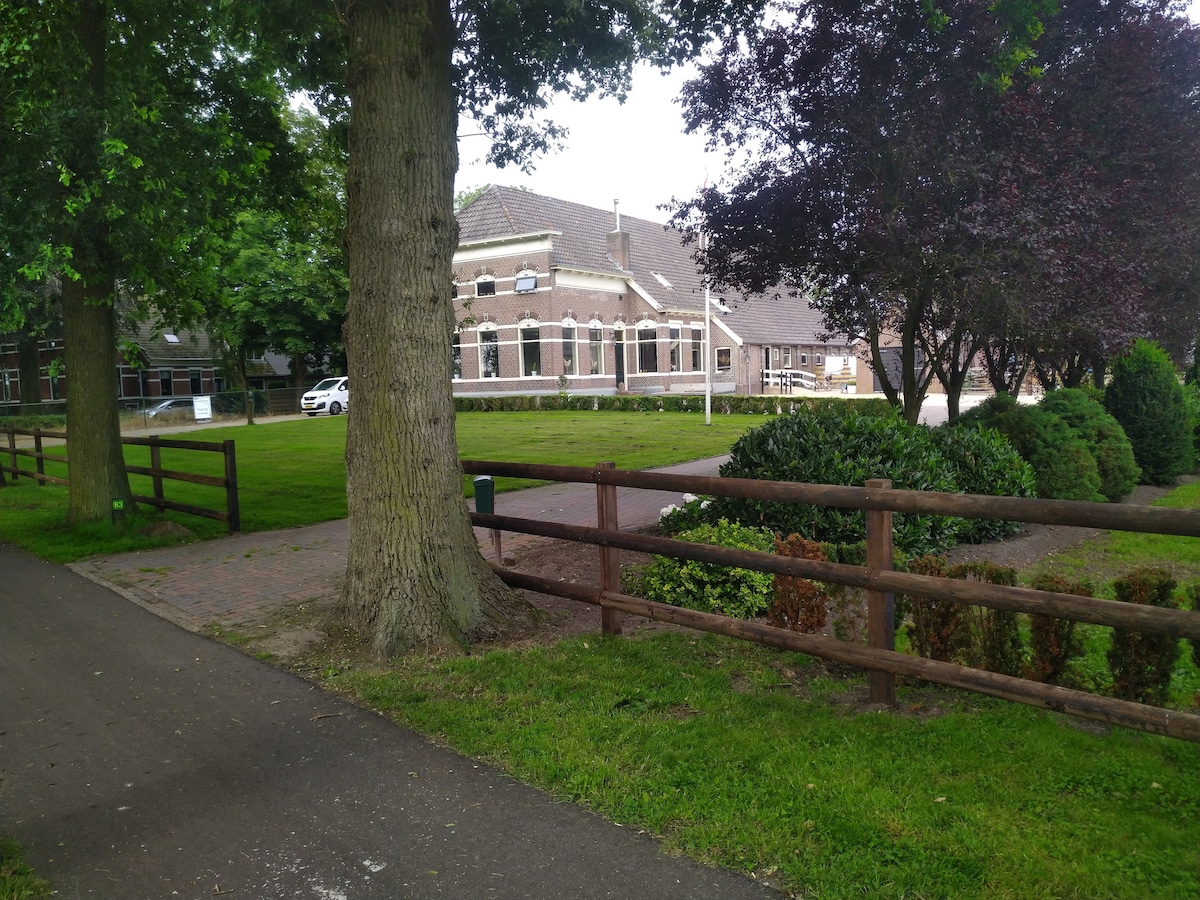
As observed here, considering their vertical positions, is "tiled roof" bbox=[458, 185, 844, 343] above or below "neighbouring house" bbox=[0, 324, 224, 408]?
above

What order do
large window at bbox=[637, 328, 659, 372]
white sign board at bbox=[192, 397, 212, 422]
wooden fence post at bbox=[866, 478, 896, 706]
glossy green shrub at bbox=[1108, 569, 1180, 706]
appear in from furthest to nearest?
large window at bbox=[637, 328, 659, 372], white sign board at bbox=[192, 397, 212, 422], wooden fence post at bbox=[866, 478, 896, 706], glossy green shrub at bbox=[1108, 569, 1180, 706]

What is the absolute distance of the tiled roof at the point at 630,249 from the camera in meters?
39.6

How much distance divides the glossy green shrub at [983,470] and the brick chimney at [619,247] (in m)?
34.0

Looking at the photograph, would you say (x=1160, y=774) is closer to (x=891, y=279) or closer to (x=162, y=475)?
(x=891, y=279)

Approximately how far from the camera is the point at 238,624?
6816 millimetres

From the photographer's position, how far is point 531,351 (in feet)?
132

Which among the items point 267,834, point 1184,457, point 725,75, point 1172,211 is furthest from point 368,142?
point 1184,457

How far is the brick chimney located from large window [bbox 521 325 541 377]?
20.4 ft

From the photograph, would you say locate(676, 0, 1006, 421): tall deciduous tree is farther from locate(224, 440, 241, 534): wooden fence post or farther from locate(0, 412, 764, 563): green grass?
locate(224, 440, 241, 534): wooden fence post

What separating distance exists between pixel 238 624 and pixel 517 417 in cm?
2644

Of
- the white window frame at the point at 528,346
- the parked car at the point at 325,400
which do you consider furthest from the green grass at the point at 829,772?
the parked car at the point at 325,400

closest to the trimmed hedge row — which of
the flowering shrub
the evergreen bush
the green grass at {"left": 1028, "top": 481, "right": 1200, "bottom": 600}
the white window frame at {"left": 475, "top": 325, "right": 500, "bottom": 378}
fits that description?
the white window frame at {"left": 475, "top": 325, "right": 500, "bottom": 378}

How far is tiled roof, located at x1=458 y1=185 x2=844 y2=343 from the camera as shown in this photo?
39562mm

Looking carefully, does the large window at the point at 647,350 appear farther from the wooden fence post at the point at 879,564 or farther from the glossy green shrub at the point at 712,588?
the wooden fence post at the point at 879,564
